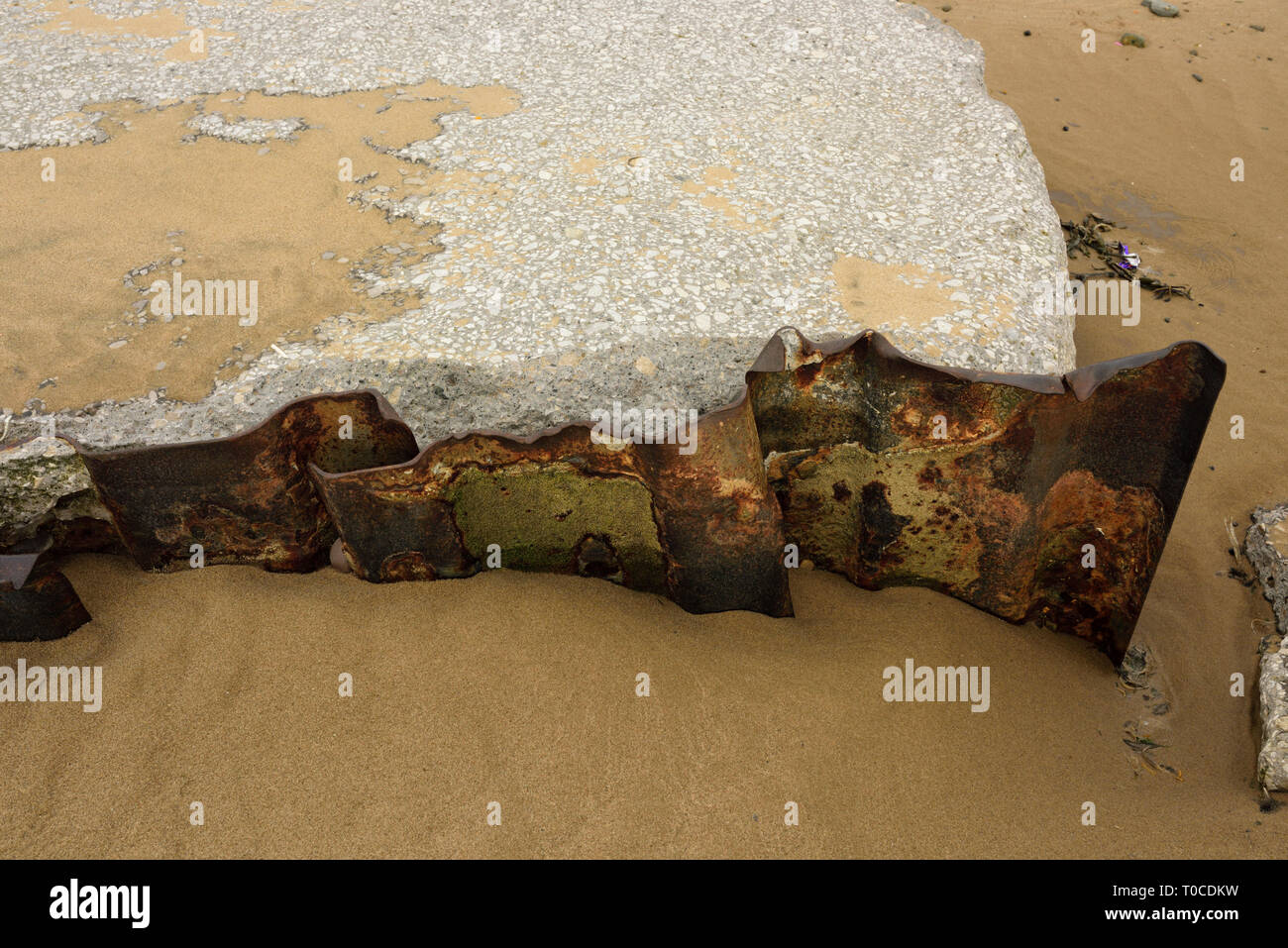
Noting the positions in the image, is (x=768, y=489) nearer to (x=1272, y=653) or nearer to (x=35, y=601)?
(x=1272, y=653)

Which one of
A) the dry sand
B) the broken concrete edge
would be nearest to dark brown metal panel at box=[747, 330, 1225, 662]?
the dry sand

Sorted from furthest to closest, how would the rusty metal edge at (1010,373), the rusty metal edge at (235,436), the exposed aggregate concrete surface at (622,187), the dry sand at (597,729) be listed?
the exposed aggregate concrete surface at (622,187)
the rusty metal edge at (235,436)
the rusty metal edge at (1010,373)
the dry sand at (597,729)

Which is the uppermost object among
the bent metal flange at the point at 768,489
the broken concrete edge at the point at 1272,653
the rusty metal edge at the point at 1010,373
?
the rusty metal edge at the point at 1010,373

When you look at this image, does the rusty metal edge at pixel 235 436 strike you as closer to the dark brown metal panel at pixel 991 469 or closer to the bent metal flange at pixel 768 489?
the bent metal flange at pixel 768 489

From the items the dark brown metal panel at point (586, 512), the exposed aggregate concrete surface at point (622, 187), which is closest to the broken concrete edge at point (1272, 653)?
the exposed aggregate concrete surface at point (622, 187)

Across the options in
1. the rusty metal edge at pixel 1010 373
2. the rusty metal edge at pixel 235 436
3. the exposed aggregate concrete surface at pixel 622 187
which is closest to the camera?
the rusty metal edge at pixel 1010 373

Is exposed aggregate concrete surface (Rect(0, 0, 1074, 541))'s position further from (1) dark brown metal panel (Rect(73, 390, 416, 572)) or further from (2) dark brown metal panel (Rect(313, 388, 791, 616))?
(2) dark brown metal panel (Rect(313, 388, 791, 616))

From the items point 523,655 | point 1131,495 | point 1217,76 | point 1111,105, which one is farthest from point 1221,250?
point 523,655
